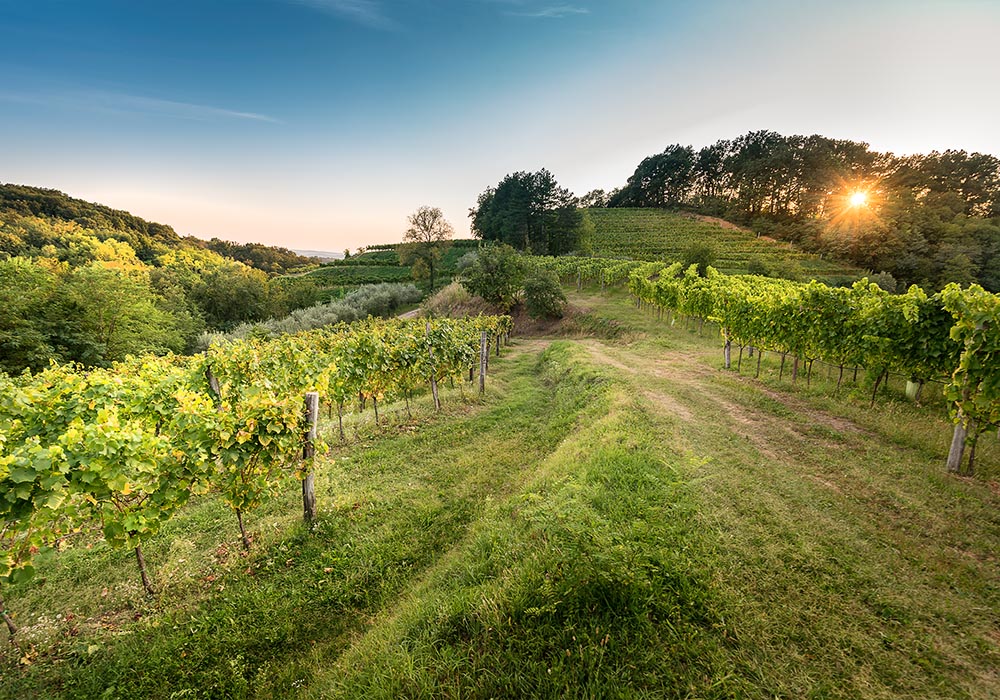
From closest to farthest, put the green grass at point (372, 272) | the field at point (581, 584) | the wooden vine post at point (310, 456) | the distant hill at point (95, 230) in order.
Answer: the field at point (581, 584) < the wooden vine post at point (310, 456) < the distant hill at point (95, 230) < the green grass at point (372, 272)

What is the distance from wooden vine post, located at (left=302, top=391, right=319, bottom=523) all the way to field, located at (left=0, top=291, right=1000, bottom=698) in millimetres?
261

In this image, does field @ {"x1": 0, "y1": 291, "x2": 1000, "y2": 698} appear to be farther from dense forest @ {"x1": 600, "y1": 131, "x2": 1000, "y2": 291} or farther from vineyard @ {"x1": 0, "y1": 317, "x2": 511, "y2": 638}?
dense forest @ {"x1": 600, "y1": 131, "x2": 1000, "y2": 291}

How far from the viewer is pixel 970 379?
21.1 ft

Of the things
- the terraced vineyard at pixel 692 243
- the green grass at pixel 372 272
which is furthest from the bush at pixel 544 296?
the green grass at pixel 372 272

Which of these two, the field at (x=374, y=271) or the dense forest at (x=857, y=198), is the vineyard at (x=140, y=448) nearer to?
the field at (x=374, y=271)

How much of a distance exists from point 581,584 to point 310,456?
4.83 metres

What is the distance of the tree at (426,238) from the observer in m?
51.2

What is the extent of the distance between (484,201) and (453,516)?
244ft

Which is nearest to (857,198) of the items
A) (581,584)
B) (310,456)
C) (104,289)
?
(581,584)

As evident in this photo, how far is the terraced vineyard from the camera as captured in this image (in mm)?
40844

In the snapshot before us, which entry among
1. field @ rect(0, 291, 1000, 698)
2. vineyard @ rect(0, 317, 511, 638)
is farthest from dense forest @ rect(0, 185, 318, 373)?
field @ rect(0, 291, 1000, 698)

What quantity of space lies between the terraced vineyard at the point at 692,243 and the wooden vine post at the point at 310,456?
44.3 meters

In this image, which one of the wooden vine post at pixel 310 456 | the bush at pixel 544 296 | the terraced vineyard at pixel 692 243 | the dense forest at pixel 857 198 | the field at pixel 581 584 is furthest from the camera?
the terraced vineyard at pixel 692 243

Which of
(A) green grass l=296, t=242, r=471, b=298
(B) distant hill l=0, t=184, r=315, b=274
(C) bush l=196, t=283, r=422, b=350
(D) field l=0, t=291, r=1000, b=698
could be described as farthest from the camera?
(A) green grass l=296, t=242, r=471, b=298
